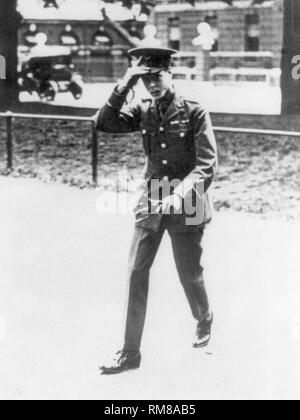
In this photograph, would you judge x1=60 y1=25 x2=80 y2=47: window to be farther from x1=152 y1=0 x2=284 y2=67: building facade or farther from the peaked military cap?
the peaked military cap

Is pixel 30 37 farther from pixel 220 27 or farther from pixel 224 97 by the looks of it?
pixel 220 27

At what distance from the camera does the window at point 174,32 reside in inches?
803

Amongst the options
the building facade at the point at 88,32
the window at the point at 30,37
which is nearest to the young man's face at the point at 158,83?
the building facade at the point at 88,32

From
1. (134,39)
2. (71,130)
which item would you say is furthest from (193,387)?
(134,39)

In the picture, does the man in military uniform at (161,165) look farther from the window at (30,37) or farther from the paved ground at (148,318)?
the window at (30,37)

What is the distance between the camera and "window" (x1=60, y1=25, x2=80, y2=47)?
54.9ft

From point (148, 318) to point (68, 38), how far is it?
43.7ft

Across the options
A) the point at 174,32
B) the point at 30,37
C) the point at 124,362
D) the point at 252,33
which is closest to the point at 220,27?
the point at 252,33

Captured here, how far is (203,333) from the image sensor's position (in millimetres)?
4215

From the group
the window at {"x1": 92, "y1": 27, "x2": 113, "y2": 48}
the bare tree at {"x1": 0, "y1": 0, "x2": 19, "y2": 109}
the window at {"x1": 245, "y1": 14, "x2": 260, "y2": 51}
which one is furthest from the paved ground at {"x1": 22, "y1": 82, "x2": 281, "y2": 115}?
the bare tree at {"x1": 0, "y1": 0, "x2": 19, "y2": 109}

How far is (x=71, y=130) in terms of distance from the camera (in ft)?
38.5

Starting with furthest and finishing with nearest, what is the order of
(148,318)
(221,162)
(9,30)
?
(9,30), (221,162), (148,318)

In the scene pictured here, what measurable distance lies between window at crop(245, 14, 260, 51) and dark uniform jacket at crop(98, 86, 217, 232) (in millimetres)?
16201

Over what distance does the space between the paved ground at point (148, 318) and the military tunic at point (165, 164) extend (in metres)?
0.31
